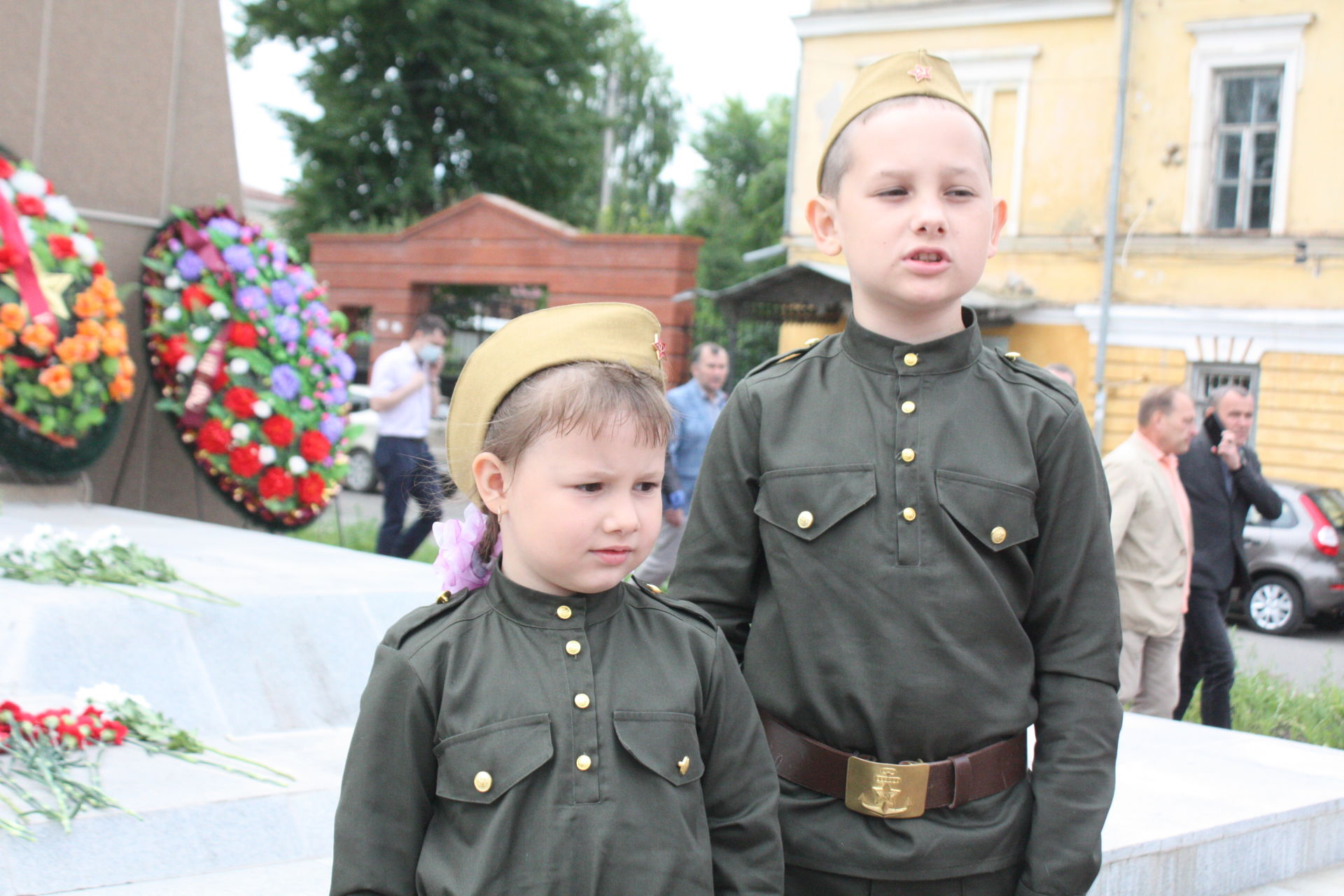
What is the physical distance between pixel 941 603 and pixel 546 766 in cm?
56

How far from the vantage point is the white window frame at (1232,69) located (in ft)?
51.2

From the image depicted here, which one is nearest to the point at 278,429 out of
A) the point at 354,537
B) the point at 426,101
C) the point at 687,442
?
the point at 687,442

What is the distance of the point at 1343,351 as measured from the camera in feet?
49.9

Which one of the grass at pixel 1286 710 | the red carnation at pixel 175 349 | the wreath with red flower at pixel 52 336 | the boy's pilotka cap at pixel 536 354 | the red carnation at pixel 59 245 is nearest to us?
the boy's pilotka cap at pixel 536 354

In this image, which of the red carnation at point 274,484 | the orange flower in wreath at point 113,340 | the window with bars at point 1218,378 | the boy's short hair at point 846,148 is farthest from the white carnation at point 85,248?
the window with bars at point 1218,378

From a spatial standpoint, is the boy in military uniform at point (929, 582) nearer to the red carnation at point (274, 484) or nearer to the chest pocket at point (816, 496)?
the chest pocket at point (816, 496)

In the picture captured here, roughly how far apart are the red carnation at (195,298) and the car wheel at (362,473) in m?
9.85

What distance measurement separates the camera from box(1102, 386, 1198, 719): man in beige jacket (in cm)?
520

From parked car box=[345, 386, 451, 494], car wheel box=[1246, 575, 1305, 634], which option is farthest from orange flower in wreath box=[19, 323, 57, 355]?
parked car box=[345, 386, 451, 494]

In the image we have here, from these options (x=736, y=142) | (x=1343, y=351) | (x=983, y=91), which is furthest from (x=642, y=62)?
(x=1343, y=351)

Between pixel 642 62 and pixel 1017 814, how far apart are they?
41.8m

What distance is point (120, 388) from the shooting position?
5.93 meters

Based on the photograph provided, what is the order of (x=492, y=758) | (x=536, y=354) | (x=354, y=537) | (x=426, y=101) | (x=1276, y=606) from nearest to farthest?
1. (x=492, y=758)
2. (x=536, y=354)
3. (x=354, y=537)
4. (x=1276, y=606)
5. (x=426, y=101)

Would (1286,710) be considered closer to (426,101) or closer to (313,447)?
(313,447)
